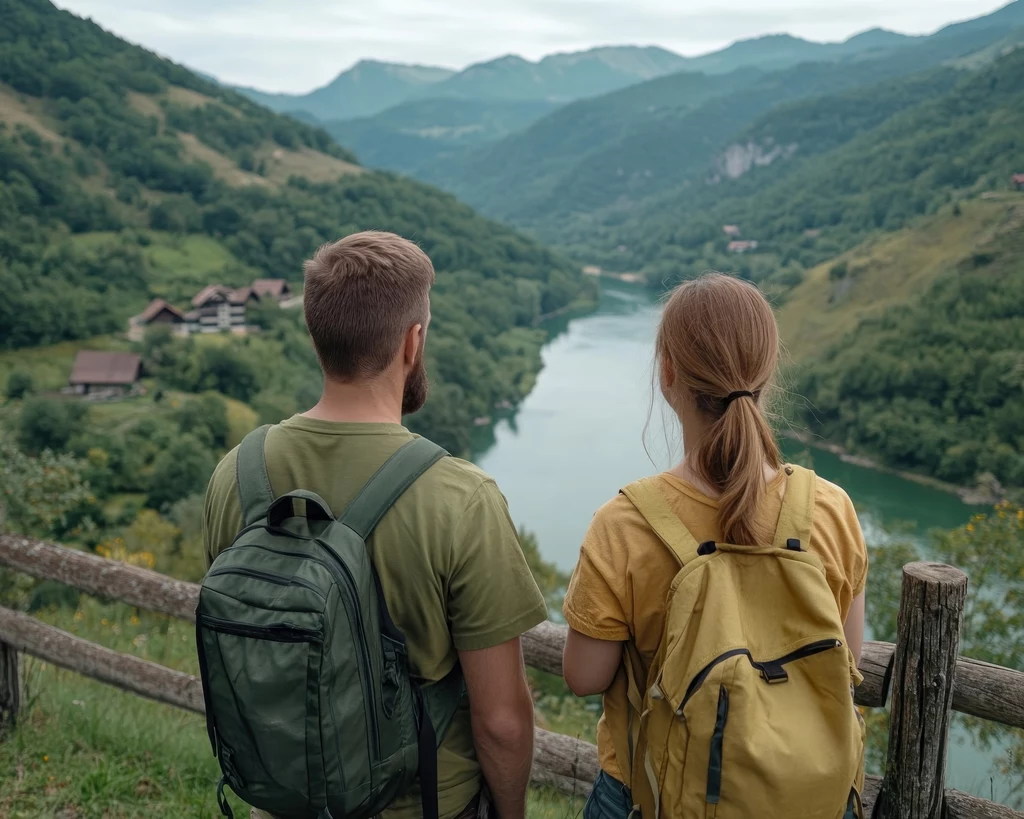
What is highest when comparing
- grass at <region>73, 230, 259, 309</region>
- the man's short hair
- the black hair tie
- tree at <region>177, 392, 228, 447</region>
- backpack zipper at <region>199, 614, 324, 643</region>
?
the man's short hair

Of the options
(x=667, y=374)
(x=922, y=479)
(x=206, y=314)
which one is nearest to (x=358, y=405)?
(x=667, y=374)

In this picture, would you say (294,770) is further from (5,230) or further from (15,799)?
(5,230)

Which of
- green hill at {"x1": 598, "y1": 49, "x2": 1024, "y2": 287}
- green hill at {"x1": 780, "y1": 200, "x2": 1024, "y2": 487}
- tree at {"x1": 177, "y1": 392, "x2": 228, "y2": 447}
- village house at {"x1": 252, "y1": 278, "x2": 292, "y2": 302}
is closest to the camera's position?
tree at {"x1": 177, "y1": 392, "x2": 228, "y2": 447}

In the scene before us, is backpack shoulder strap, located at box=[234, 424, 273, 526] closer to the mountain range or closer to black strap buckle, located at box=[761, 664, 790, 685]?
black strap buckle, located at box=[761, 664, 790, 685]

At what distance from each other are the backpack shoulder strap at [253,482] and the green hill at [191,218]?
3117 centimetres

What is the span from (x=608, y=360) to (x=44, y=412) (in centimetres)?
2759

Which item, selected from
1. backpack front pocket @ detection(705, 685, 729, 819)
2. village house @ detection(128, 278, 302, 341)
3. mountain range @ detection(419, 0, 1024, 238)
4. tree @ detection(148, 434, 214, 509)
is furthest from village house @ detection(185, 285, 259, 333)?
mountain range @ detection(419, 0, 1024, 238)

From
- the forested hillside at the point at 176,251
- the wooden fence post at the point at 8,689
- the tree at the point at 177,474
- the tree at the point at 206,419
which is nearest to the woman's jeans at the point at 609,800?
the wooden fence post at the point at 8,689

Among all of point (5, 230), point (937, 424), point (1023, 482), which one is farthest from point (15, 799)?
point (5, 230)

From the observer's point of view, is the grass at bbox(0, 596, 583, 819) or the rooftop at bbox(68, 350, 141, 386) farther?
the rooftop at bbox(68, 350, 141, 386)

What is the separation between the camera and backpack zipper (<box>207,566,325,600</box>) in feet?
4.28

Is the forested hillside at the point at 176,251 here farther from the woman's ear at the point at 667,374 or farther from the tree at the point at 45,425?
the woman's ear at the point at 667,374

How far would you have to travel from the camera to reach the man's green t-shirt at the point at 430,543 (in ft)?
4.59

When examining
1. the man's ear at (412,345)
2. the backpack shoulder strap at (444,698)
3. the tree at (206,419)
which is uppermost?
the man's ear at (412,345)
